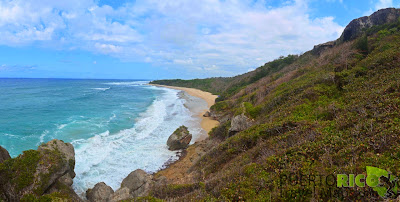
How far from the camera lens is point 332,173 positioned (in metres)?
5.06

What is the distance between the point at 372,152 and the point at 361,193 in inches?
77.3

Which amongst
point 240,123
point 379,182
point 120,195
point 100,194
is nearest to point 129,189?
point 120,195

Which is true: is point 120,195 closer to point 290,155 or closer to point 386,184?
point 290,155

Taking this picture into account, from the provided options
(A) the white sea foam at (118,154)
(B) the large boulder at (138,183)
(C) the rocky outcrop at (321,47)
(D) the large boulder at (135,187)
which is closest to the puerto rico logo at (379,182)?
(D) the large boulder at (135,187)

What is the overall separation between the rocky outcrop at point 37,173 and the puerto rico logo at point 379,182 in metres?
10.6

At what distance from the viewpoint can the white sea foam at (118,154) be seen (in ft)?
46.3

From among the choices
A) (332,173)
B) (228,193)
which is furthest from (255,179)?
(332,173)

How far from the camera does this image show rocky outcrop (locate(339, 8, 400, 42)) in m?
27.6

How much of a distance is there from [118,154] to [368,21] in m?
39.4

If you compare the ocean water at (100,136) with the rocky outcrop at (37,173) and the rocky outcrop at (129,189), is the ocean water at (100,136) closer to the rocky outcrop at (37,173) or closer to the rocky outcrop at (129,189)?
the rocky outcrop at (129,189)

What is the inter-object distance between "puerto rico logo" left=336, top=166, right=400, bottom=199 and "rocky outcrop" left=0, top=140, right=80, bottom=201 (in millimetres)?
10584

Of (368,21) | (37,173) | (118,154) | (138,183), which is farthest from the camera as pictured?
(368,21)

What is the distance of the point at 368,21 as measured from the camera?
29.7 metres

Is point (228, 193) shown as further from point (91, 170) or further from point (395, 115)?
point (91, 170)
